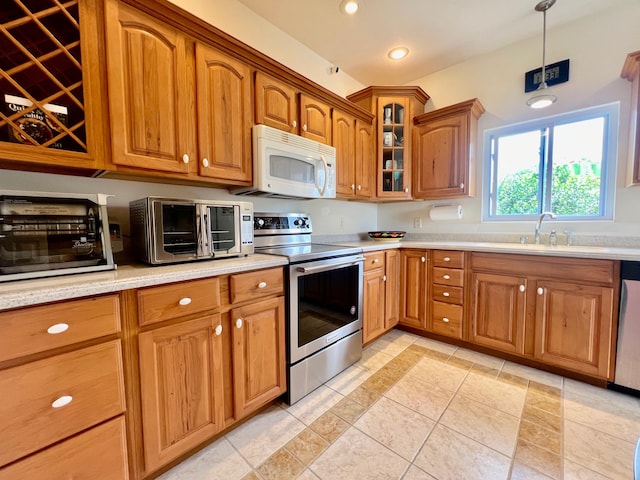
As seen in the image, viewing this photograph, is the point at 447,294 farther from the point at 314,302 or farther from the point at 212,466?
the point at 212,466

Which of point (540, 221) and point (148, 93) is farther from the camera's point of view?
point (540, 221)

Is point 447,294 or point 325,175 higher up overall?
point 325,175

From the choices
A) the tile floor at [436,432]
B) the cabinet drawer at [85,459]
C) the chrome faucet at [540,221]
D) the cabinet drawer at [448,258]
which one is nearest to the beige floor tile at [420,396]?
the tile floor at [436,432]

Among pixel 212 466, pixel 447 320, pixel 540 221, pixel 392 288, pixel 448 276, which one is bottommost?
pixel 212 466

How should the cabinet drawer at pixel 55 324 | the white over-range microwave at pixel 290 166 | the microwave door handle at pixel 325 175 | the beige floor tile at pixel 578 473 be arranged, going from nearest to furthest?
the cabinet drawer at pixel 55 324 → the beige floor tile at pixel 578 473 → the white over-range microwave at pixel 290 166 → the microwave door handle at pixel 325 175

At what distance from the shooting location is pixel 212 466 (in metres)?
1.22

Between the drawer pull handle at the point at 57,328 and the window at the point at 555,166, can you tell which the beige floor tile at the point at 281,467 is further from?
the window at the point at 555,166

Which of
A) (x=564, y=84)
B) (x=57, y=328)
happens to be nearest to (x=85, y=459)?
(x=57, y=328)

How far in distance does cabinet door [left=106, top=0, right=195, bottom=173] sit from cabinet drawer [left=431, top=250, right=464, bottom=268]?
2.07 meters

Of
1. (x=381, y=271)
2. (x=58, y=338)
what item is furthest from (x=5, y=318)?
(x=381, y=271)

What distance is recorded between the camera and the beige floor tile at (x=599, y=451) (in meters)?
1.17

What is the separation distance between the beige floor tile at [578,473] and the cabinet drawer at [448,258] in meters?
1.32

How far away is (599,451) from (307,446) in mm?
1399

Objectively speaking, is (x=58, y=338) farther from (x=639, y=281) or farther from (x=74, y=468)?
(x=639, y=281)
